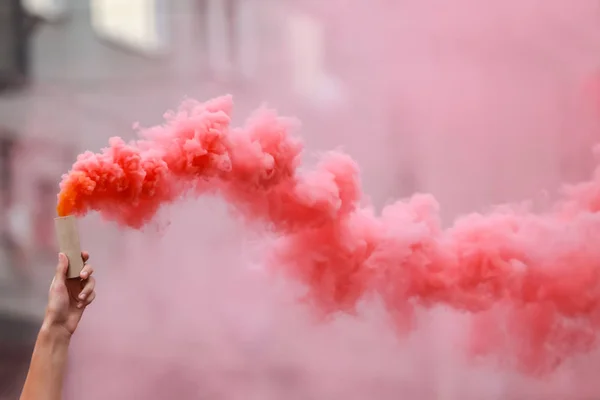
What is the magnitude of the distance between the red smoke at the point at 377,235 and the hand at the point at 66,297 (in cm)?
12

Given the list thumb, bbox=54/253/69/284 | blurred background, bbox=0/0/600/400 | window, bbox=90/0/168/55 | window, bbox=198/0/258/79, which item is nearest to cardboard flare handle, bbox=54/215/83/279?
thumb, bbox=54/253/69/284

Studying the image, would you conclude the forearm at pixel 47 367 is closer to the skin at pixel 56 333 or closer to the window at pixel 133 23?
the skin at pixel 56 333

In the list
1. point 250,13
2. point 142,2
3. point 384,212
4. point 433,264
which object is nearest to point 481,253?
point 433,264

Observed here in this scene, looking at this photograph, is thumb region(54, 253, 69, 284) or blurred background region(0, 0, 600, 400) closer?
thumb region(54, 253, 69, 284)

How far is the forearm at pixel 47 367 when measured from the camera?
0.83 meters

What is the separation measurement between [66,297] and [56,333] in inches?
2.2

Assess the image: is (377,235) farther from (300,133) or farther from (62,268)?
(62,268)

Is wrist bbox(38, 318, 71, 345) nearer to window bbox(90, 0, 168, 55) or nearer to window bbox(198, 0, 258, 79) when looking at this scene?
window bbox(198, 0, 258, 79)

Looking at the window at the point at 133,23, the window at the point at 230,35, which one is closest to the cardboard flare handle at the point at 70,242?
the window at the point at 230,35

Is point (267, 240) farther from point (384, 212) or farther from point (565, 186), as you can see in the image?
point (565, 186)

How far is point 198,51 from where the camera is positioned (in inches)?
65.3

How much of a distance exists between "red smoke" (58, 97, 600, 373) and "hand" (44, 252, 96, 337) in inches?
4.6

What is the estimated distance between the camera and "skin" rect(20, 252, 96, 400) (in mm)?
836

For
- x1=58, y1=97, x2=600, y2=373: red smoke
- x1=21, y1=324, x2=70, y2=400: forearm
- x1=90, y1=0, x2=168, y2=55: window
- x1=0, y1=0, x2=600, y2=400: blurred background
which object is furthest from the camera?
x1=90, y1=0, x2=168, y2=55: window
